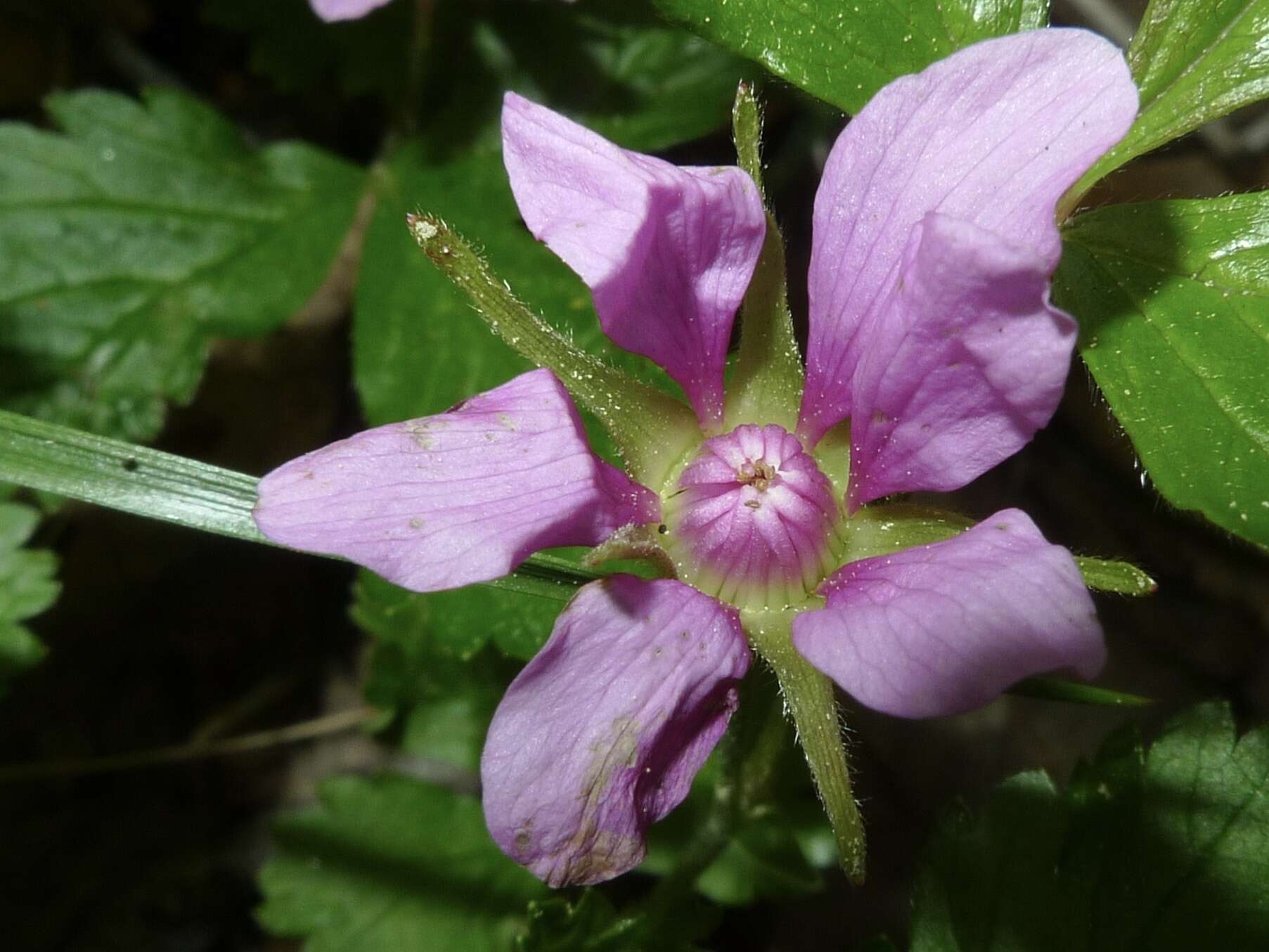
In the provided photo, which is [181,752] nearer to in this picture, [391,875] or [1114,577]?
[391,875]

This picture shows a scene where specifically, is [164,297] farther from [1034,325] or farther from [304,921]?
[1034,325]

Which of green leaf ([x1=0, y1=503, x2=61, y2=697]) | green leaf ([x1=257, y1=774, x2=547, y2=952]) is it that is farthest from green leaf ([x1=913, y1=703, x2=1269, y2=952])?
green leaf ([x1=0, y1=503, x2=61, y2=697])

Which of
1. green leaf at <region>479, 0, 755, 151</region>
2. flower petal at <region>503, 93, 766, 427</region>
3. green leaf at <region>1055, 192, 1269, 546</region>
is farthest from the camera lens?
green leaf at <region>479, 0, 755, 151</region>

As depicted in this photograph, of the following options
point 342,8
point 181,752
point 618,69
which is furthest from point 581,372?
point 181,752

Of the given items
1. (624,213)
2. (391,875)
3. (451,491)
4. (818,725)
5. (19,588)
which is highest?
(624,213)

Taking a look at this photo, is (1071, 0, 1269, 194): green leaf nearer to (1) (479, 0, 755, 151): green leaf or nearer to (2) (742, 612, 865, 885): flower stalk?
(2) (742, 612, 865, 885): flower stalk
